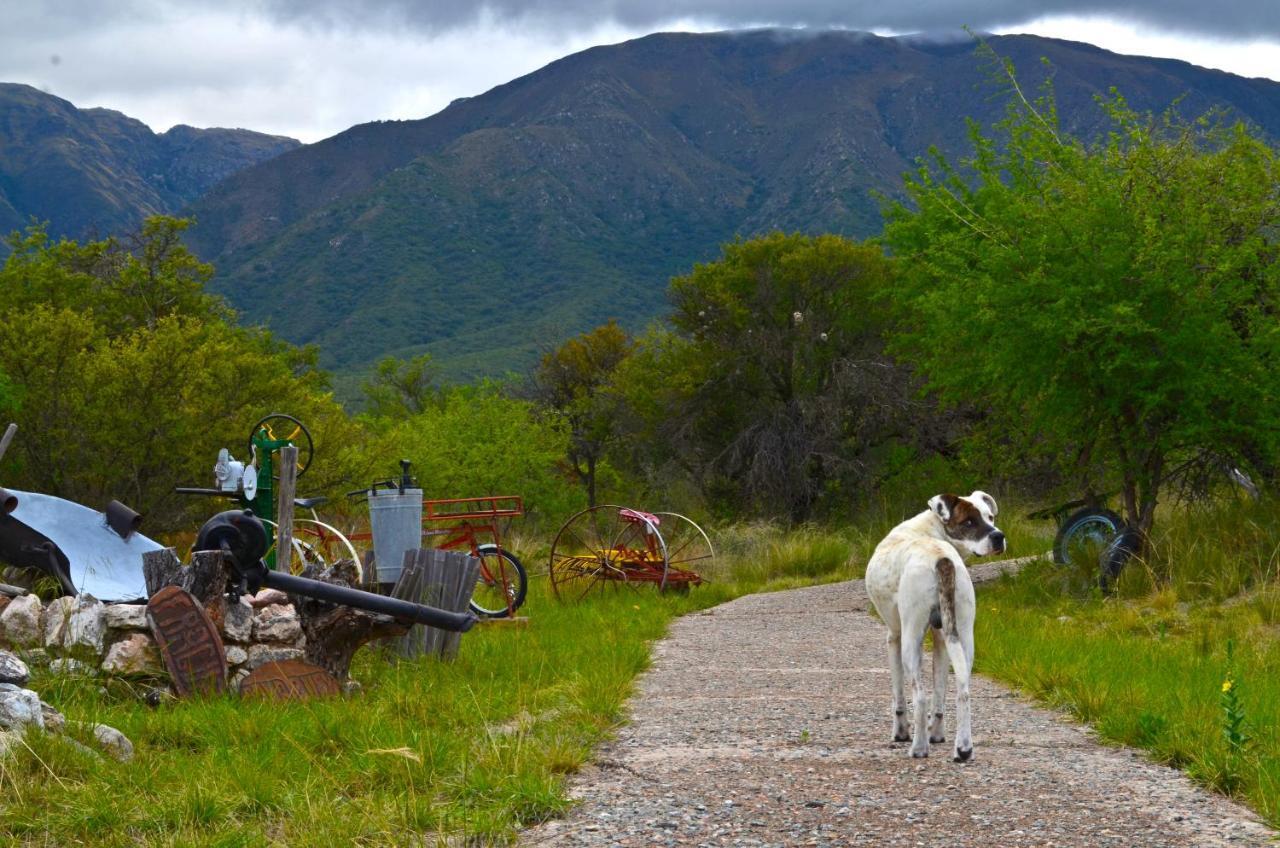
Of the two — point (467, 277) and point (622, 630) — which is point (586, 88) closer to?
point (467, 277)

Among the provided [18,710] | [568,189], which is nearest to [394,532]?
[18,710]

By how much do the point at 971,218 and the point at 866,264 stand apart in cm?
1059

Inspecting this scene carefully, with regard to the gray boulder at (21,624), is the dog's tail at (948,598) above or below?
above

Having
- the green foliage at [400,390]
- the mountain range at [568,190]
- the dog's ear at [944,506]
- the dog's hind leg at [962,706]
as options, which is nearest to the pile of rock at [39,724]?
the dog's hind leg at [962,706]

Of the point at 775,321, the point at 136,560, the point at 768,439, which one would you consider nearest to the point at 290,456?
the point at 136,560

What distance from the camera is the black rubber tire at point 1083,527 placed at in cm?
1518

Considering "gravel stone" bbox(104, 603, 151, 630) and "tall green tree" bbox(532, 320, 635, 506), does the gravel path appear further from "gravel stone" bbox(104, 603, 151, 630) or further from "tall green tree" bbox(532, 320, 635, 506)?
"tall green tree" bbox(532, 320, 635, 506)

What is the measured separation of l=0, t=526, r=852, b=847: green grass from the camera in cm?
508

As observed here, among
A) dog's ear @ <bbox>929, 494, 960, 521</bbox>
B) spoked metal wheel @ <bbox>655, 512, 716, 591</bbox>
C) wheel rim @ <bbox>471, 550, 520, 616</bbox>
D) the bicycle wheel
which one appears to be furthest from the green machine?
dog's ear @ <bbox>929, 494, 960, 521</bbox>

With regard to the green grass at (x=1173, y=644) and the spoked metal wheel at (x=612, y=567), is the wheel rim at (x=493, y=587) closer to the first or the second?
the spoked metal wheel at (x=612, y=567)

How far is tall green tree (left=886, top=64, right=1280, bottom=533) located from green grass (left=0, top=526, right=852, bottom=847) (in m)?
6.97

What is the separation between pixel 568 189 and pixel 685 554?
110m

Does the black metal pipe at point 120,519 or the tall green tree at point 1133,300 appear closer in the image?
the black metal pipe at point 120,519

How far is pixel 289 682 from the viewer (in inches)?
319
